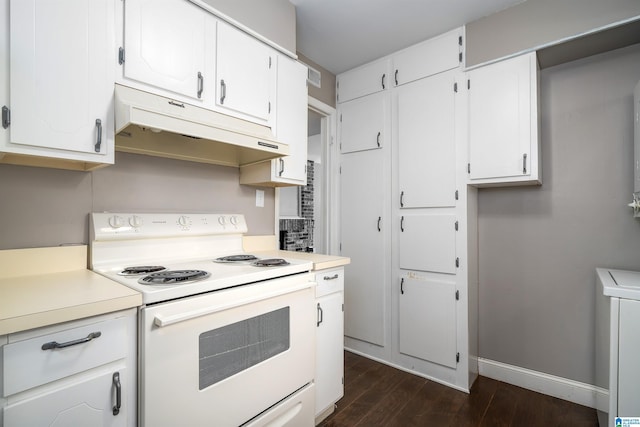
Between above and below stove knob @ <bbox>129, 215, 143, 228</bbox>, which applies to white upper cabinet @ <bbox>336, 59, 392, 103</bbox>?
above

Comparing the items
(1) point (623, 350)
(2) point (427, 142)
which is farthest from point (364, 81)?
(1) point (623, 350)

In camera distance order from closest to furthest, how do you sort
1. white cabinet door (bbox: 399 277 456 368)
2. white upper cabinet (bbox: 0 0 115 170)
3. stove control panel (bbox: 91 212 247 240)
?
1. white upper cabinet (bbox: 0 0 115 170)
2. stove control panel (bbox: 91 212 247 240)
3. white cabinet door (bbox: 399 277 456 368)

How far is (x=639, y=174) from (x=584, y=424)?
1.52 m

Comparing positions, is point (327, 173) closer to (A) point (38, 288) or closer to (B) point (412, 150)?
(B) point (412, 150)

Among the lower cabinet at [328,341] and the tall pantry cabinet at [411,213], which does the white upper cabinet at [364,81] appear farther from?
the lower cabinet at [328,341]

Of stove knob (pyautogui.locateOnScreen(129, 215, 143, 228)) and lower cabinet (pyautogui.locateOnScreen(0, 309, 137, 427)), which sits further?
stove knob (pyautogui.locateOnScreen(129, 215, 143, 228))

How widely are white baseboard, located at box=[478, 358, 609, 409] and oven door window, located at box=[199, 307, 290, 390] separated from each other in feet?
6.05

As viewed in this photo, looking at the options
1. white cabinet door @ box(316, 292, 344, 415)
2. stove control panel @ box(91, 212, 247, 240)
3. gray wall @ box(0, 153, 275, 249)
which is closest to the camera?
gray wall @ box(0, 153, 275, 249)

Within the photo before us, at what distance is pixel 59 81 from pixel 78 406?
3.74 ft

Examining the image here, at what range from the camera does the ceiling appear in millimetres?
2109

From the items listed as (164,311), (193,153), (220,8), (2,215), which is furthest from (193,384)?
(220,8)

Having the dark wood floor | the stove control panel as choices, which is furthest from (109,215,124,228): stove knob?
the dark wood floor

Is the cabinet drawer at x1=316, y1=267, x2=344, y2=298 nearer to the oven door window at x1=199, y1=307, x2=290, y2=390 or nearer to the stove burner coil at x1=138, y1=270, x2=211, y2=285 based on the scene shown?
the oven door window at x1=199, y1=307, x2=290, y2=390

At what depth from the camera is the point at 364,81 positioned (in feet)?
9.43
